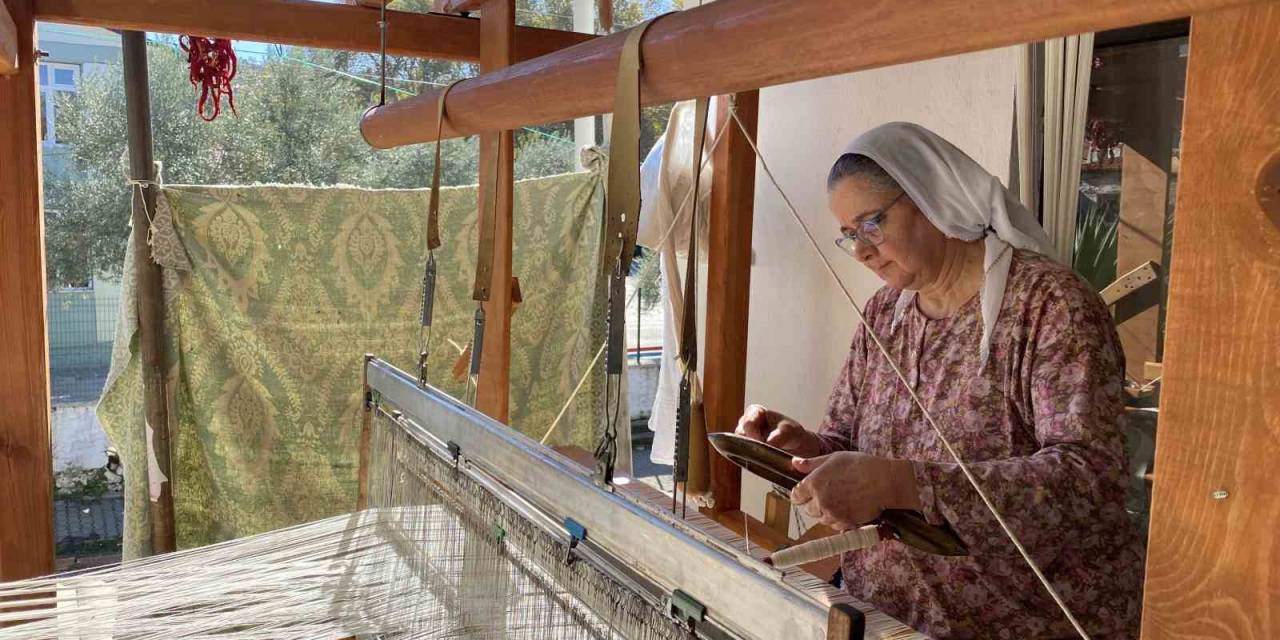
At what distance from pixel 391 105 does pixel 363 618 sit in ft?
3.95

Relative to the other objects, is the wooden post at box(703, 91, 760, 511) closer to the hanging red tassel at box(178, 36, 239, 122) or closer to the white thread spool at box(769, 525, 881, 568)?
the white thread spool at box(769, 525, 881, 568)

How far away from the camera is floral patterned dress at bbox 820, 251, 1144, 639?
1.27 m

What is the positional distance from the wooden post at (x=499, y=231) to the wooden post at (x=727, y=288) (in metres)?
0.58

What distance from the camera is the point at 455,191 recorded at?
3836 mm

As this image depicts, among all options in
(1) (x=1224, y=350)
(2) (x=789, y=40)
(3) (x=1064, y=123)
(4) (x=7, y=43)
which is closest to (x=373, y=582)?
(4) (x=7, y=43)

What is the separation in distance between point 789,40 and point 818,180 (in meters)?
2.59

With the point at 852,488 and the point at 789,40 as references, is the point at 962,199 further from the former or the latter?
the point at 789,40

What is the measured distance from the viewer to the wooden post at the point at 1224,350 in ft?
1.85

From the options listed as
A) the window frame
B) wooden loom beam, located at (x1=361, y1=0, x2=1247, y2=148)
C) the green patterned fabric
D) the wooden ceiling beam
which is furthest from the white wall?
the window frame

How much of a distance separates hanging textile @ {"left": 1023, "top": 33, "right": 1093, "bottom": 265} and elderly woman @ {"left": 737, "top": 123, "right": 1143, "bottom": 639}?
42.4 inches

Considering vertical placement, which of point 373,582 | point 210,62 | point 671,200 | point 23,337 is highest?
point 210,62

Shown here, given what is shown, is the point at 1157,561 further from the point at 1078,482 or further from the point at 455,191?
the point at 455,191

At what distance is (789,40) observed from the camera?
2.95 ft

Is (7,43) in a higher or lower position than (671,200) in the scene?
higher
